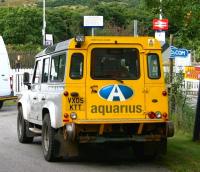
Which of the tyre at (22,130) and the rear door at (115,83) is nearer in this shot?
the rear door at (115,83)

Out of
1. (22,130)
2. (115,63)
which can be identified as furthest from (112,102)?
(22,130)

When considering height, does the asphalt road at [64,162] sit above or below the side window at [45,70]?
below

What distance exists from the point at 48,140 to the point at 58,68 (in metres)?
1.33

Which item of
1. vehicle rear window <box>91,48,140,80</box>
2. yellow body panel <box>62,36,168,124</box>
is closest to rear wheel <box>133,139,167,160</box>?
yellow body panel <box>62,36,168,124</box>

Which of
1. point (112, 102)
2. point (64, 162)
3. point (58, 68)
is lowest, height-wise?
point (64, 162)

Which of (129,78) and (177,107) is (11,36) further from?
(129,78)

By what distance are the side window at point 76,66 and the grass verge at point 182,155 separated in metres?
2.25

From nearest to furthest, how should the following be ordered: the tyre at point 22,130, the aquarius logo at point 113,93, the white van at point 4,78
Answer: the aquarius logo at point 113,93, the tyre at point 22,130, the white van at point 4,78

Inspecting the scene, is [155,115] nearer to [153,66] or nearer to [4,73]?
[153,66]

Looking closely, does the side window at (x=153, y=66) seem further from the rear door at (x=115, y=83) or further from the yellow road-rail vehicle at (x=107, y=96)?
the rear door at (x=115, y=83)

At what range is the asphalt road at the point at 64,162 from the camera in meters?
10.7

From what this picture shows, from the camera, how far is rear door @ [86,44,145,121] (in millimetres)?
10734

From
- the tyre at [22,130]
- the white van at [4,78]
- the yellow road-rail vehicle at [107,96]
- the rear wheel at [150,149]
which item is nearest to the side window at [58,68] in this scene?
the yellow road-rail vehicle at [107,96]

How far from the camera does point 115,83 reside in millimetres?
10828
